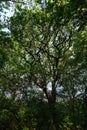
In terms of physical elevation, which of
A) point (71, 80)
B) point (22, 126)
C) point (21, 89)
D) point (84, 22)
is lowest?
point (84, 22)

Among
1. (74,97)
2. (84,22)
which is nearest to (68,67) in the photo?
(74,97)

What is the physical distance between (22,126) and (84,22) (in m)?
29.9

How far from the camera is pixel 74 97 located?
37.7m

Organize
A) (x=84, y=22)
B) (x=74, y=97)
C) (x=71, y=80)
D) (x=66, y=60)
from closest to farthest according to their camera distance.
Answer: (x=84, y=22) < (x=66, y=60) < (x=71, y=80) < (x=74, y=97)

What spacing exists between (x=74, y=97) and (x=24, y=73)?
13749 mm

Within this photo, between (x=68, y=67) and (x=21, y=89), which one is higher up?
(x=68, y=67)

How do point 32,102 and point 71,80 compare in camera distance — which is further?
point 71,80

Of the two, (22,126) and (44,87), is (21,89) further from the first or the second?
(22,126)

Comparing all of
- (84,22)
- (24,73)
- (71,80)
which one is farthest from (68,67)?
(84,22)

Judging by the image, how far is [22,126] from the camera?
115 ft

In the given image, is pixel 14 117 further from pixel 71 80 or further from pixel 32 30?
pixel 32 30

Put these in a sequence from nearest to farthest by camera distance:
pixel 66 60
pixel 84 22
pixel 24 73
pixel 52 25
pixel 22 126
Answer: pixel 84 22 → pixel 52 25 → pixel 24 73 → pixel 66 60 → pixel 22 126

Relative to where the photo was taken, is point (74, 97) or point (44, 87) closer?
point (44, 87)

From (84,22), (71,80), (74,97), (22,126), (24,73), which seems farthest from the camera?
(74,97)
